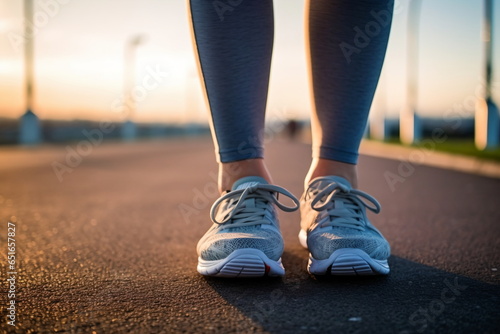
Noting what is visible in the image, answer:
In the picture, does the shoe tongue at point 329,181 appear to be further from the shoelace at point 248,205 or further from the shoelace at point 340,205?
the shoelace at point 248,205

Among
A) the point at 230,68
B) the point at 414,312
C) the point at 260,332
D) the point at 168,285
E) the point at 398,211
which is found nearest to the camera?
the point at 260,332

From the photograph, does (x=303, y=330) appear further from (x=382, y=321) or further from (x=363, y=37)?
(x=363, y=37)

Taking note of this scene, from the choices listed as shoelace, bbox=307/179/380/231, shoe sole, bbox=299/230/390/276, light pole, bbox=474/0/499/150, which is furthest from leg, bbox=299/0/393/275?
light pole, bbox=474/0/499/150

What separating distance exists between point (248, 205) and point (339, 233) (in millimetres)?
292

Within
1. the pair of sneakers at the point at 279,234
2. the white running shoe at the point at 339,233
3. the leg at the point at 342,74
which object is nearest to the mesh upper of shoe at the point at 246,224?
the pair of sneakers at the point at 279,234

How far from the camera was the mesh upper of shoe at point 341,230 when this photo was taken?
Answer: 1387mm

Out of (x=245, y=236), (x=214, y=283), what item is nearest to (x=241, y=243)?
(x=245, y=236)

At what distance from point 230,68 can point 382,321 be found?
891mm

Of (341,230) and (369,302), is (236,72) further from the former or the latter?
(369,302)

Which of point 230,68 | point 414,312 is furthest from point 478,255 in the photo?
point 230,68

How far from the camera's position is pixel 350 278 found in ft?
4.49

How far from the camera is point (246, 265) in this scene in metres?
1.30

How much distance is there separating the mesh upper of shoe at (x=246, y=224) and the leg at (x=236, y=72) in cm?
8

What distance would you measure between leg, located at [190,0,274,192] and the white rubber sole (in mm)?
330
